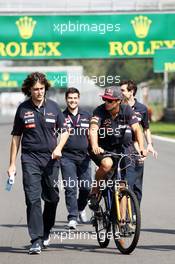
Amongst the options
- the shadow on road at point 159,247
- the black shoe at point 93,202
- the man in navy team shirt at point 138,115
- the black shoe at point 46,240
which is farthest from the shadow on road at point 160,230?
the black shoe at point 46,240

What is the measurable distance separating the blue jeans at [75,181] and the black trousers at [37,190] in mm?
2015

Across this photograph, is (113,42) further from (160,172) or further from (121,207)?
(121,207)

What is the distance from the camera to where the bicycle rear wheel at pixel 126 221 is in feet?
30.5

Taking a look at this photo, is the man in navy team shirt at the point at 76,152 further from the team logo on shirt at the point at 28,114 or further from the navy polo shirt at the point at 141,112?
the team logo on shirt at the point at 28,114

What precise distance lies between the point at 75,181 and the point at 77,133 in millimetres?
659

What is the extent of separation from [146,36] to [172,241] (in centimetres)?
3092

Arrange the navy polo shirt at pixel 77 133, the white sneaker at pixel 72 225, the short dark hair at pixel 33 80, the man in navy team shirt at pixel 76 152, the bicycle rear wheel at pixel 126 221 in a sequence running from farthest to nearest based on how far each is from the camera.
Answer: the navy polo shirt at pixel 77 133, the man in navy team shirt at pixel 76 152, the white sneaker at pixel 72 225, the short dark hair at pixel 33 80, the bicycle rear wheel at pixel 126 221

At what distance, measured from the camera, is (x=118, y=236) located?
9.62 m

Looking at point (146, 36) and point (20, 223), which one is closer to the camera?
point (20, 223)

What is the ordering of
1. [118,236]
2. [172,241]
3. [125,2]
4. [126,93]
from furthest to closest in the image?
[125,2] → [126,93] → [172,241] → [118,236]

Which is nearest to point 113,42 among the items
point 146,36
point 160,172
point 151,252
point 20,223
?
point 146,36

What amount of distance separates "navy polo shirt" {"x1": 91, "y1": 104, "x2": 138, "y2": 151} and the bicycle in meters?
0.20

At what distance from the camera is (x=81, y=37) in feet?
134

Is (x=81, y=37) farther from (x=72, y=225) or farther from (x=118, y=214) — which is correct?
(x=118, y=214)
